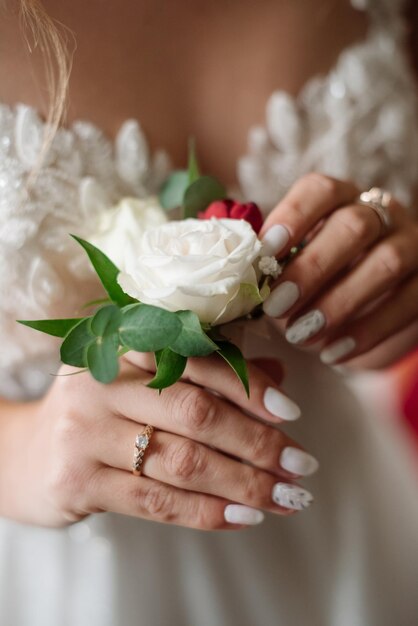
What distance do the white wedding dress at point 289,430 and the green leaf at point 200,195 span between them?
0.37 ft

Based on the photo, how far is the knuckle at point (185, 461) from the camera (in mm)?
571

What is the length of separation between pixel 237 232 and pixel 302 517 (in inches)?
19.0

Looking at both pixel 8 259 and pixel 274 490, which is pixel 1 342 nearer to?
pixel 8 259

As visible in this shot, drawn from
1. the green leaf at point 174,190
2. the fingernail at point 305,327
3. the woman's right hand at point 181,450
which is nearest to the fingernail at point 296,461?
the woman's right hand at point 181,450

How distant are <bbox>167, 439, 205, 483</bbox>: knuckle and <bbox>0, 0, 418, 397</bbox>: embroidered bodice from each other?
23 cm

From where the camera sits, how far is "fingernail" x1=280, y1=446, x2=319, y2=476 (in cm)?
61

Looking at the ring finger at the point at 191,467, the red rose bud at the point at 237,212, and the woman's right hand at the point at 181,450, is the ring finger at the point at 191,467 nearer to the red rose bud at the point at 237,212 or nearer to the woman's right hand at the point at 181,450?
the woman's right hand at the point at 181,450

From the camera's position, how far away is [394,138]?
898mm

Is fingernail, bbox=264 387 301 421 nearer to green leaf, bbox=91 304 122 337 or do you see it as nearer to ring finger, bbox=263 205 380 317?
ring finger, bbox=263 205 380 317

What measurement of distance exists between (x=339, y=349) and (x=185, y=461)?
260mm

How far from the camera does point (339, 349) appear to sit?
0.72 meters

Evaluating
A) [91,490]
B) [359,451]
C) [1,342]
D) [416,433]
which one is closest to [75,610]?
[91,490]

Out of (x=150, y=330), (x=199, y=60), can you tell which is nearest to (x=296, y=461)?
(x=150, y=330)

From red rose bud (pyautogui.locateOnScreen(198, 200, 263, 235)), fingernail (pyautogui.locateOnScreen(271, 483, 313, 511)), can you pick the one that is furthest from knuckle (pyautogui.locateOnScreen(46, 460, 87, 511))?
red rose bud (pyautogui.locateOnScreen(198, 200, 263, 235))
